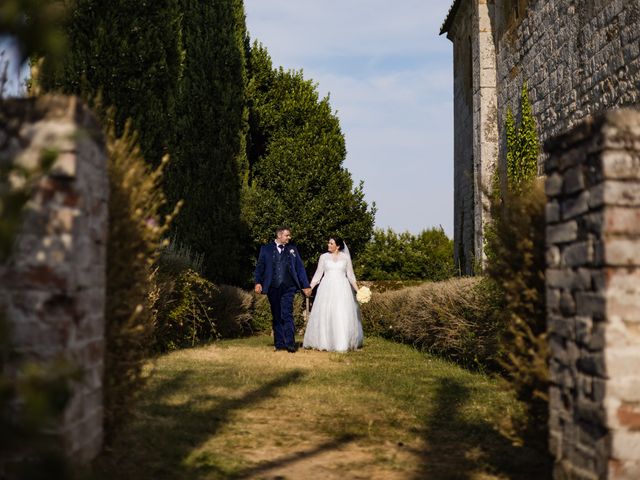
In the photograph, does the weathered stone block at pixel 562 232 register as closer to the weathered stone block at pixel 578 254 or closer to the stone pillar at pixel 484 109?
the weathered stone block at pixel 578 254

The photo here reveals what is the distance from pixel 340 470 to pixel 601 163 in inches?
98.7

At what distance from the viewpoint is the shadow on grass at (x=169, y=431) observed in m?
4.43

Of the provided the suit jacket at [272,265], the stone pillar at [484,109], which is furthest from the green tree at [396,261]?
the suit jacket at [272,265]

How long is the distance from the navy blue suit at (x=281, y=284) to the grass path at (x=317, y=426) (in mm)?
2024

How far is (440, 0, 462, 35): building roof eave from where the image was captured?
19.0 meters

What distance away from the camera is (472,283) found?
990cm

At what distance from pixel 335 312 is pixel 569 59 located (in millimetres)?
5504

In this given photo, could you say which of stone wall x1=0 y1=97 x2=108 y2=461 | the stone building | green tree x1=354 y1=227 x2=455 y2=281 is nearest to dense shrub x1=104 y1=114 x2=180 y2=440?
stone wall x1=0 y1=97 x2=108 y2=461

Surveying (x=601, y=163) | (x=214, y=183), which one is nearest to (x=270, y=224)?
(x=214, y=183)

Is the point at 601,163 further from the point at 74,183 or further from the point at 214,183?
the point at 214,183

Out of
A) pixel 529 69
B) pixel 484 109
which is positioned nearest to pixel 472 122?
pixel 484 109

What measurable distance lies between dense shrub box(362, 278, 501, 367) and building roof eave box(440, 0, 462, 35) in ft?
29.6

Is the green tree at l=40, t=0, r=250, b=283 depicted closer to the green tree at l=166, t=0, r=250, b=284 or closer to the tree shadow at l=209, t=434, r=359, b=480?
the green tree at l=166, t=0, r=250, b=284

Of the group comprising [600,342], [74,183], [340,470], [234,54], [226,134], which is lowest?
[340,470]
